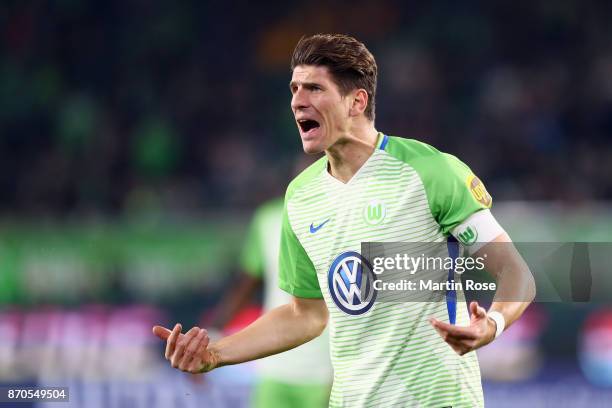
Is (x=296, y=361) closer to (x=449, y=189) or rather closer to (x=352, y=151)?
(x=352, y=151)

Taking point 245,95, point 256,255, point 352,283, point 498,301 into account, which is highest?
point 245,95

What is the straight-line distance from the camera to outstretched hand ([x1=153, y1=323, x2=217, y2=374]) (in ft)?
12.0

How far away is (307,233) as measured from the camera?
4.00m

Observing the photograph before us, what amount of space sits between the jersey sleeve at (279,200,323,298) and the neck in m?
0.29

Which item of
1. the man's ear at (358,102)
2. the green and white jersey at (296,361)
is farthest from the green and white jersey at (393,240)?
the green and white jersey at (296,361)

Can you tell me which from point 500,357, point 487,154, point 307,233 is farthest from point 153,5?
point 307,233

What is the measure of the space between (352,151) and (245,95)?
9889 millimetres

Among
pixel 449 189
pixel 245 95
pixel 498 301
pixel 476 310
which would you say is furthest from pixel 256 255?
pixel 245 95

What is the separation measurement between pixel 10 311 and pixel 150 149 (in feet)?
14.3

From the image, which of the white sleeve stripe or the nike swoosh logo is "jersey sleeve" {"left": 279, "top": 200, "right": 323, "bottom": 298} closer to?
the nike swoosh logo

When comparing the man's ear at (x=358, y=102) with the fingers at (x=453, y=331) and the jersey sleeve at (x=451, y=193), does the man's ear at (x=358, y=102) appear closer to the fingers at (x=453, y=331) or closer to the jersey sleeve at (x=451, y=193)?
the jersey sleeve at (x=451, y=193)

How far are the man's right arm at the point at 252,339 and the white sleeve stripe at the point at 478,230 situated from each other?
70cm

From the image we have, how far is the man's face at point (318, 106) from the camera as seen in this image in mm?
3865

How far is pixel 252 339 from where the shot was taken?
399 cm
